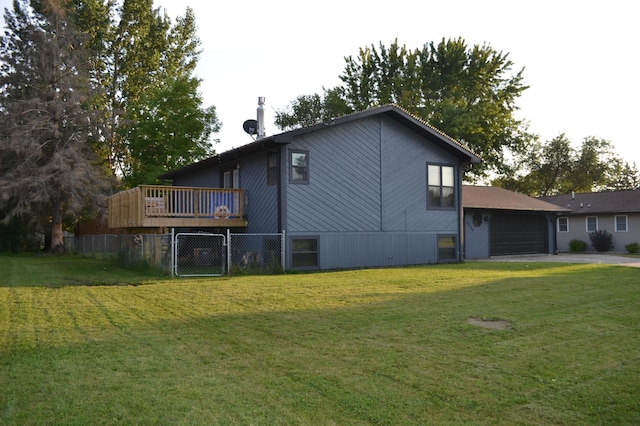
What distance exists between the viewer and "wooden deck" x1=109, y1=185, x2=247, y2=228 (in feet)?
53.6

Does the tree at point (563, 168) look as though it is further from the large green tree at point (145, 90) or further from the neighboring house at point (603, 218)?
the large green tree at point (145, 90)

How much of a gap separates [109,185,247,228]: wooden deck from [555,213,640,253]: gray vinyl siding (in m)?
18.9

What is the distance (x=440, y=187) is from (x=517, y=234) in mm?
7365

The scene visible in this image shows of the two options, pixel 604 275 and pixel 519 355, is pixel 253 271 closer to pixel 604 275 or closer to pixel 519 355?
pixel 604 275

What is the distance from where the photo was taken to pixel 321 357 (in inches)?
234

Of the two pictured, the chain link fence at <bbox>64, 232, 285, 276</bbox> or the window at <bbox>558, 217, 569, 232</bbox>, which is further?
the window at <bbox>558, 217, 569, 232</bbox>

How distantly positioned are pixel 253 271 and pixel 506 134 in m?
27.8

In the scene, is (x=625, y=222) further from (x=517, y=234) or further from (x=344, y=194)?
(x=344, y=194)

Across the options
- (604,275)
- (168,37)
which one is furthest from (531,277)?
(168,37)

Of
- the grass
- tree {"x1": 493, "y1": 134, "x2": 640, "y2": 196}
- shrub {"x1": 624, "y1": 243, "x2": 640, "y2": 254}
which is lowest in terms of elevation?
the grass

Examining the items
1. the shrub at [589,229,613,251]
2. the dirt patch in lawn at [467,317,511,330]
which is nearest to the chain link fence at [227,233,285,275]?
the dirt patch in lawn at [467,317,511,330]

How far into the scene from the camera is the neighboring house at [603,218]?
29812 mm

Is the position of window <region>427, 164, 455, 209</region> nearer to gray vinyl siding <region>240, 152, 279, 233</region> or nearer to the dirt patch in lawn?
gray vinyl siding <region>240, 152, 279, 233</region>

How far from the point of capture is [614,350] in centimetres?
613
